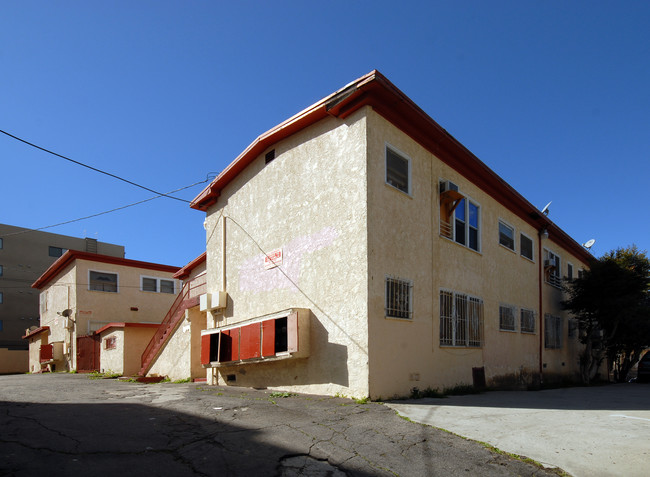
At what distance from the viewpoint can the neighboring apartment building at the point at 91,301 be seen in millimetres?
24109

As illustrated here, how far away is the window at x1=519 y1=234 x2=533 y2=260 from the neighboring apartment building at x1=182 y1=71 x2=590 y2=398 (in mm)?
1825

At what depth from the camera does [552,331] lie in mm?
20250

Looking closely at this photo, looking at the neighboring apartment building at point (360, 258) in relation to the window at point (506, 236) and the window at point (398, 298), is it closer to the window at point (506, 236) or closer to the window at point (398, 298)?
the window at point (398, 298)

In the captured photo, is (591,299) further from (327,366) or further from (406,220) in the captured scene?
(327,366)

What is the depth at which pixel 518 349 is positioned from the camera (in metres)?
16.5

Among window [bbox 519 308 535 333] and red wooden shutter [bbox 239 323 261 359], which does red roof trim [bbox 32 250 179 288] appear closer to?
red wooden shutter [bbox 239 323 261 359]

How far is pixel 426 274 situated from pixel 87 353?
18.7 metres

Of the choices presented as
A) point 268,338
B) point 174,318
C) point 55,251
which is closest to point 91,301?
point 174,318

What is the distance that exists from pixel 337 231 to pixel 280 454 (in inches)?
222

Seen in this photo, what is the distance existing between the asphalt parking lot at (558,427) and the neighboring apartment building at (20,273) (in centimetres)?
4328

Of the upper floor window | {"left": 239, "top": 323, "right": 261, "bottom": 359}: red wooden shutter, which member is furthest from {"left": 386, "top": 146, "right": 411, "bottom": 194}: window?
{"left": 239, "top": 323, "right": 261, "bottom": 359}: red wooden shutter

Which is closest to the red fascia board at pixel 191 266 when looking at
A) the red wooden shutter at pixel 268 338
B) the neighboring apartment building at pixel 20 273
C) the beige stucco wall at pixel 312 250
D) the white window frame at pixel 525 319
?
the beige stucco wall at pixel 312 250

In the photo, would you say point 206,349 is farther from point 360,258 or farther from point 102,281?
point 102,281

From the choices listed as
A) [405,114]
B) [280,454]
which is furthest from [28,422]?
[405,114]
